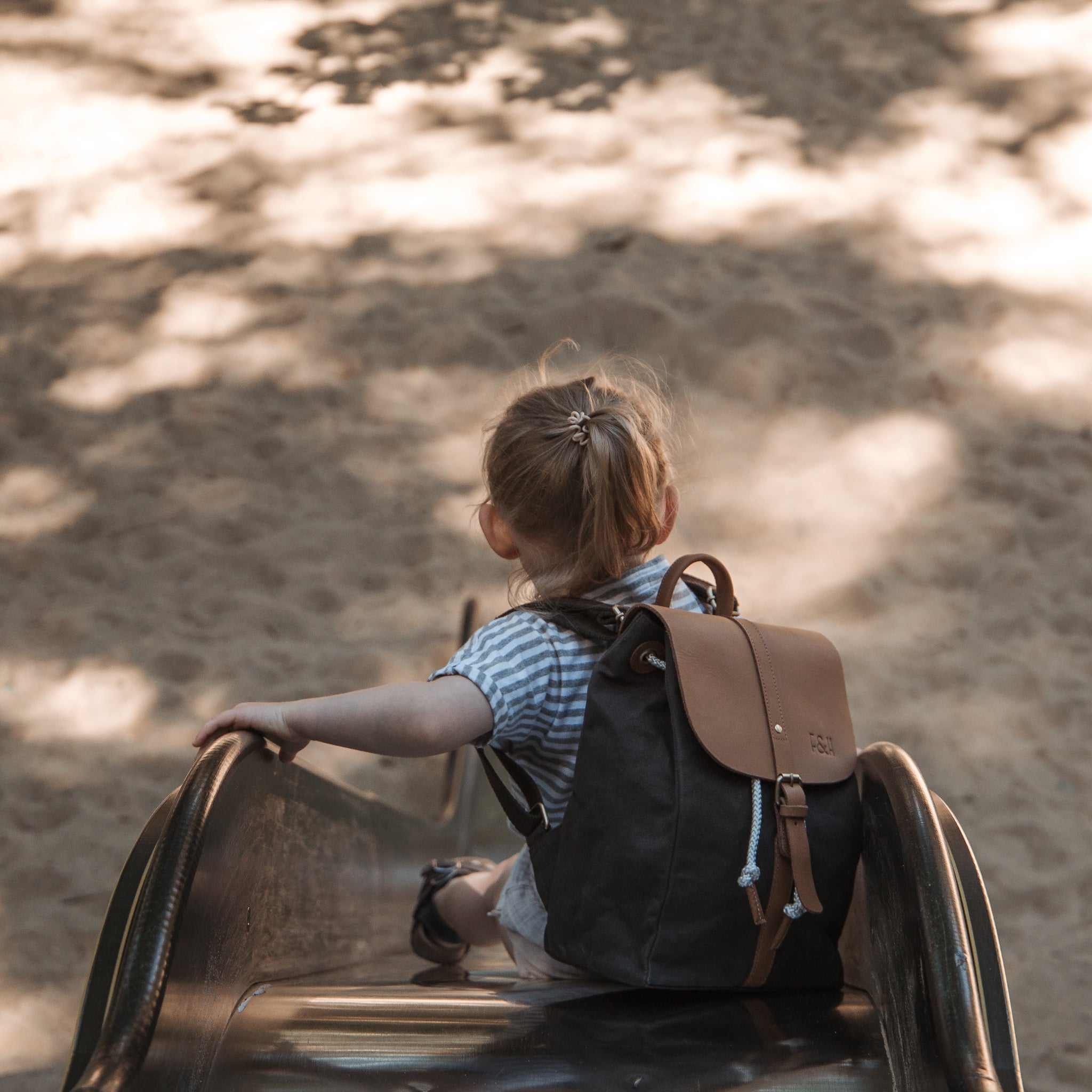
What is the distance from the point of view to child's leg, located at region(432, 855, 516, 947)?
4.94 feet

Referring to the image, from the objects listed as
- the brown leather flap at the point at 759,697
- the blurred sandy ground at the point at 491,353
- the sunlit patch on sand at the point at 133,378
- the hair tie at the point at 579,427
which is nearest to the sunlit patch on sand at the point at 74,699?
the blurred sandy ground at the point at 491,353

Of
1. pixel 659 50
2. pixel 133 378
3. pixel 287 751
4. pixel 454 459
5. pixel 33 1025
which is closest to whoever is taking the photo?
pixel 287 751

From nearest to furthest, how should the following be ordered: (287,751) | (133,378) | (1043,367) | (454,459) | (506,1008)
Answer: (506,1008)
(287,751)
(454,459)
(1043,367)
(133,378)

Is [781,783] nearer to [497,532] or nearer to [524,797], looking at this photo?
[524,797]

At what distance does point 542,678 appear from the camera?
3.28 ft

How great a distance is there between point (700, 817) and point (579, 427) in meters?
0.40

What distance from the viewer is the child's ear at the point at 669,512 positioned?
1.10m

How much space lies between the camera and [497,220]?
414 centimetres

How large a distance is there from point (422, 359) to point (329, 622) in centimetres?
116

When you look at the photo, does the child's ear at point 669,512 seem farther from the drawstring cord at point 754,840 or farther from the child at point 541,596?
the drawstring cord at point 754,840

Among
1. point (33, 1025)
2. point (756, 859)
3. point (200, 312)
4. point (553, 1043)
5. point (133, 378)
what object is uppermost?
point (756, 859)

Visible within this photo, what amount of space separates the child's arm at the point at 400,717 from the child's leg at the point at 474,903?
1.99 feet

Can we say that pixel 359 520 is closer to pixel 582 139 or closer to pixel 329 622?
pixel 329 622

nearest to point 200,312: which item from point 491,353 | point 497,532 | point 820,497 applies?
point 491,353
